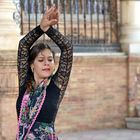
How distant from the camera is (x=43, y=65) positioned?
3.45m

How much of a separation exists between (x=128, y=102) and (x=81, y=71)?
1.31 m

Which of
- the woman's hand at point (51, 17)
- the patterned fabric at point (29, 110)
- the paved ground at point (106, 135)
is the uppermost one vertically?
the woman's hand at point (51, 17)

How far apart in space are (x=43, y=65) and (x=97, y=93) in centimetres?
749

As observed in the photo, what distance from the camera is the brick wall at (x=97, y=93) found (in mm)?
10547

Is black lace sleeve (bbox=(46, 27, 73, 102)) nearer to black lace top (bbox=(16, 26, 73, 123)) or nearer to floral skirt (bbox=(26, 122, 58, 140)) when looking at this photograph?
black lace top (bbox=(16, 26, 73, 123))

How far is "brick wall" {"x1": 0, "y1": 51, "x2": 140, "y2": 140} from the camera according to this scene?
10.5m

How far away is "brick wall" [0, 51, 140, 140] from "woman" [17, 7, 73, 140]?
22.5ft

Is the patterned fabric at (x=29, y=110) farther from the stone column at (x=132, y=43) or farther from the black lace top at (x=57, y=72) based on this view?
the stone column at (x=132, y=43)

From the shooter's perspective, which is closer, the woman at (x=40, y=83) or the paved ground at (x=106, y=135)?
the woman at (x=40, y=83)

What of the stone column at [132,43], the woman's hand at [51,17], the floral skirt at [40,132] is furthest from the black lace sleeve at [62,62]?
the stone column at [132,43]

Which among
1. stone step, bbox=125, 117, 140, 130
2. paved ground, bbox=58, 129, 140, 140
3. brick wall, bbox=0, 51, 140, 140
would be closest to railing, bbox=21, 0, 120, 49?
brick wall, bbox=0, 51, 140, 140

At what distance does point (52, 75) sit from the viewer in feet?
11.6

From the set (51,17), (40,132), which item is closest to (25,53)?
(51,17)

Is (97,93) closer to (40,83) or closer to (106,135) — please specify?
(106,135)
